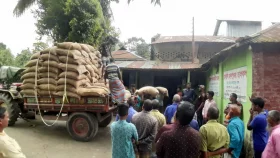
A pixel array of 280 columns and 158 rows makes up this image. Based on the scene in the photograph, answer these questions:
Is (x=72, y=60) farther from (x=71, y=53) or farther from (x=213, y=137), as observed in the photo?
(x=213, y=137)

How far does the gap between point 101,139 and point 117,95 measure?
1.46 metres

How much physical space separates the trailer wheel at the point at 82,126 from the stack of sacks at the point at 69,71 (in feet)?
2.04

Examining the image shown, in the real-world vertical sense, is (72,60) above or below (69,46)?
below

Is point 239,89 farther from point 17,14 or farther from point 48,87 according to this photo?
point 17,14

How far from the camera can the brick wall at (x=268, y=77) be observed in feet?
18.3

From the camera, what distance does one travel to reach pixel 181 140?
2514 millimetres

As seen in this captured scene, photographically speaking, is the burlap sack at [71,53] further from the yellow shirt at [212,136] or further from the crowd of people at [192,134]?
the yellow shirt at [212,136]

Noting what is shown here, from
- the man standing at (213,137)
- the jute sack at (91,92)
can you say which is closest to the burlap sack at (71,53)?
the jute sack at (91,92)

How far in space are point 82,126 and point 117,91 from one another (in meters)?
1.36

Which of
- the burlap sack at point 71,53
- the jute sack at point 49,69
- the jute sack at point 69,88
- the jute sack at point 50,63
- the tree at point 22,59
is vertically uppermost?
the tree at point 22,59

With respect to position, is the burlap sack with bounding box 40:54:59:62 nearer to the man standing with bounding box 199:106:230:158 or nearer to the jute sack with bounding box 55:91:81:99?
the jute sack with bounding box 55:91:81:99

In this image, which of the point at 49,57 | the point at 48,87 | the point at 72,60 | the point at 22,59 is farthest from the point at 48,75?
the point at 22,59

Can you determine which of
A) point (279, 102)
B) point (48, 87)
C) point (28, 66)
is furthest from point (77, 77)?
point (279, 102)

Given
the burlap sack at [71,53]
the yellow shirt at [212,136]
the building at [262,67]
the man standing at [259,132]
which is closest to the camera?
the yellow shirt at [212,136]
